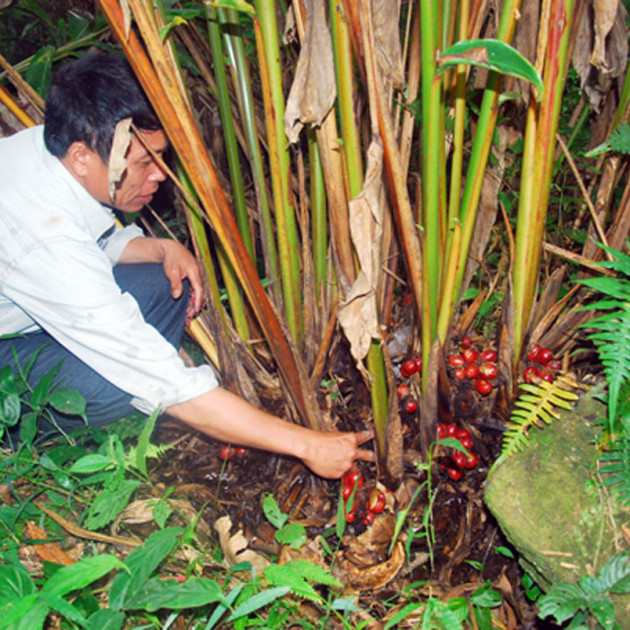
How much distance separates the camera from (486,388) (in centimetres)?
140

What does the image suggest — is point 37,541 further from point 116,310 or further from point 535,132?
point 535,132

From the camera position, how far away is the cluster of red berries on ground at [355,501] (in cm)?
137

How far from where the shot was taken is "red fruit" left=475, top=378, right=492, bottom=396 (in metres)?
1.39

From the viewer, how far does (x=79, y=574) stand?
93cm

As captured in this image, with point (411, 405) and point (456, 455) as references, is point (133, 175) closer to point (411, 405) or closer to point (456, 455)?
point (411, 405)

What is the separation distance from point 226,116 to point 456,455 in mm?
1077

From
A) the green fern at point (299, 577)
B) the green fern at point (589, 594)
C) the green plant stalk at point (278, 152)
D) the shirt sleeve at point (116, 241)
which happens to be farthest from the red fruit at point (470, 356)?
the shirt sleeve at point (116, 241)

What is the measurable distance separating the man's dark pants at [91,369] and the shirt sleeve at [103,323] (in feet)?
0.62

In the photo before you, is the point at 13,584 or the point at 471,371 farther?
the point at 471,371

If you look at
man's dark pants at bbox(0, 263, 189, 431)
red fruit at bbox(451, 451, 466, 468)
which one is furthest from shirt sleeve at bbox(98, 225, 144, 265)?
red fruit at bbox(451, 451, 466, 468)

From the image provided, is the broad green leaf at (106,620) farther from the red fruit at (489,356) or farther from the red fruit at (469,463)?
the red fruit at (489,356)

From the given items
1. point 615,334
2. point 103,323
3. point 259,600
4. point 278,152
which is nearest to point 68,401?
point 103,323

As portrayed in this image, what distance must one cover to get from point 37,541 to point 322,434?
2.31 feet

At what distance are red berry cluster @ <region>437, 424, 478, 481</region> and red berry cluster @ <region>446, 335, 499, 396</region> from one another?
13cm
